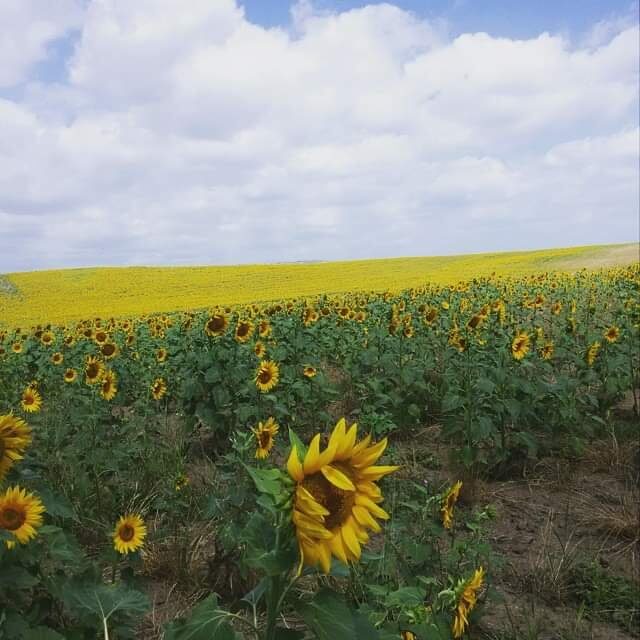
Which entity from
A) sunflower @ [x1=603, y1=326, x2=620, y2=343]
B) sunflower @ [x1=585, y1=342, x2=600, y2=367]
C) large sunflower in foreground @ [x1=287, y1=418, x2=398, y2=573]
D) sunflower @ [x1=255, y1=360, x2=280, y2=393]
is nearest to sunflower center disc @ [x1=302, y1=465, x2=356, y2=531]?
large sunflower in foreground @ [x1=287, y1=418, x2=398, y2=573]

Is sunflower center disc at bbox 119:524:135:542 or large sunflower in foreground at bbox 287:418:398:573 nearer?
large sunflower in foreground at bbox 287:418:398:573

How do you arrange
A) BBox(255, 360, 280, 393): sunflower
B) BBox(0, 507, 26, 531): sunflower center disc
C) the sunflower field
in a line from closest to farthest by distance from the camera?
the sunflower field < BBox(0, 507, 26, 531): sunflower center disc < BBox(255, 360, 280, 393): sunflower

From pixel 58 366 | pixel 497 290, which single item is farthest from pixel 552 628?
pixel 497 290

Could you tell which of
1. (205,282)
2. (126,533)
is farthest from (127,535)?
(205,282)

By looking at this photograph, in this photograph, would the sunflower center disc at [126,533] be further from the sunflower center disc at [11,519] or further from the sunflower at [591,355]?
the sunflower at [591,355]

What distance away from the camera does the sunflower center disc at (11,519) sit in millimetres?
1858

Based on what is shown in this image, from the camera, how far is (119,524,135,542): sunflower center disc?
2.68 metres

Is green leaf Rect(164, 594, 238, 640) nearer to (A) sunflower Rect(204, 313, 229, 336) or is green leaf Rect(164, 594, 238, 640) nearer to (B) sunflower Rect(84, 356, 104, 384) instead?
(A) sunflower Rect(204, 313, 229, 336)

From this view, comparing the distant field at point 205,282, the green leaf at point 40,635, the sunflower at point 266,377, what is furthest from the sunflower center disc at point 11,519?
the distant field at point 205,282

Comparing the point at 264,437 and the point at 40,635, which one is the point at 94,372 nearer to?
the point at 264,437

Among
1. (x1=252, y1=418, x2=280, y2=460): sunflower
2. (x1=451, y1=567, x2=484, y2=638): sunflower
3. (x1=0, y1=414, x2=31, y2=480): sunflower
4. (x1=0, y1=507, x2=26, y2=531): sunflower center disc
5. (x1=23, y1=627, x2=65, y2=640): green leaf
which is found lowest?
(x1=451, y1=567, x2=484, y2=638): sunflower

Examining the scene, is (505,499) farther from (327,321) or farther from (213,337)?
(327,321)

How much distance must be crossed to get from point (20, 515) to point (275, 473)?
115 centimetres

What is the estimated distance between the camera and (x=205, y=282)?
3200cm
